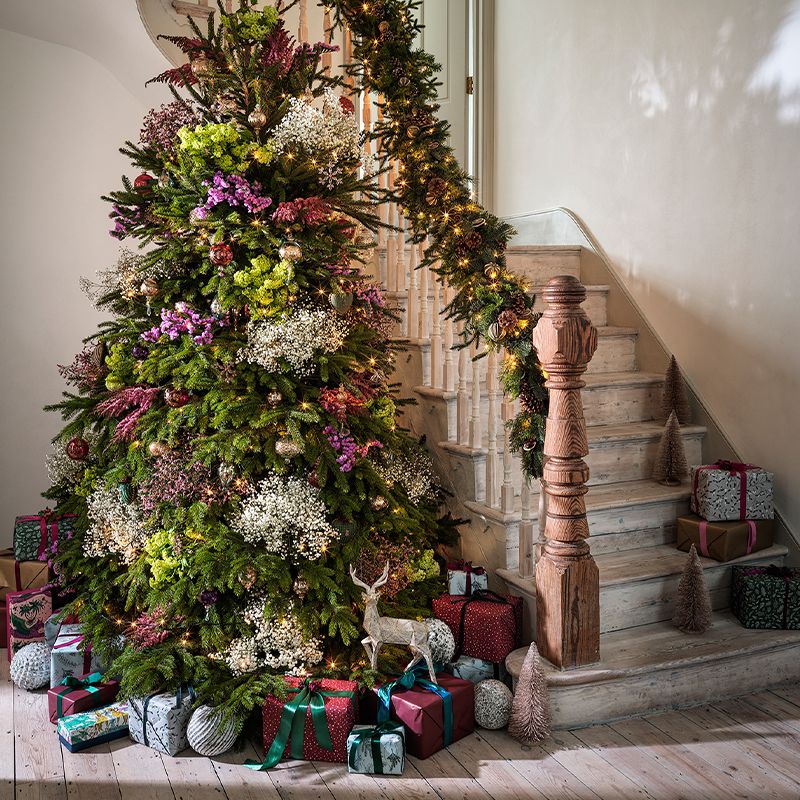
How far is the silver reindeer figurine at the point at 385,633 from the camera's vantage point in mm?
2676

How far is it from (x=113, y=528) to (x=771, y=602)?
2.41m

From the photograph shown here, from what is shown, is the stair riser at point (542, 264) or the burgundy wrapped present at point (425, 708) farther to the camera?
the stair riser at point (542, 264)

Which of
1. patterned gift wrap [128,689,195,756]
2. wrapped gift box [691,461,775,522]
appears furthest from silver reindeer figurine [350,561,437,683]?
wrapped gift box [691,461,775,522]

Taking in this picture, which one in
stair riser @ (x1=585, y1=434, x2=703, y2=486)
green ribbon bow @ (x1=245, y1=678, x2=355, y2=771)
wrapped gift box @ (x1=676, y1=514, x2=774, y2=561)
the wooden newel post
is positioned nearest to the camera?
green ribbon bow @ (x1=245, y1=678, x2=355, y2=771)

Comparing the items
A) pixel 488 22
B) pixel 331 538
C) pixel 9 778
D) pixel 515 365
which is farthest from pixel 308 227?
pixel 488 22

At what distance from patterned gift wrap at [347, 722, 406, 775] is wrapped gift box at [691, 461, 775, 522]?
5.18 ft

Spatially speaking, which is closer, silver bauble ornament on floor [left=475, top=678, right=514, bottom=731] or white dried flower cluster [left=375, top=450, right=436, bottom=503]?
silver bauble ornament on floor [left=475, top=678, right=514, bottom=731]

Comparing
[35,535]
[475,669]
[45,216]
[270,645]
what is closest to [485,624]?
[475,669]

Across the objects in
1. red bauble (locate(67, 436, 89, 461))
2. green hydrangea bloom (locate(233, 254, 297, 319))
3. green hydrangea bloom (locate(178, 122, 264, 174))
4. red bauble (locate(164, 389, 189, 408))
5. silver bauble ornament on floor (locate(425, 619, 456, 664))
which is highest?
green hydrangea bloom (locate(178, 122, 264, 174))

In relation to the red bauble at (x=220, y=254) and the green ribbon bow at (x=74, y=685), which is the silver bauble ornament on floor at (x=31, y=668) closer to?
the green ribbon bow at (x=74, y=685)

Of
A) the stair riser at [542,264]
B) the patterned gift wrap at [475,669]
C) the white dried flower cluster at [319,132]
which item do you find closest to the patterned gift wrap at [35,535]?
the patterned gift wrap at [475,669]

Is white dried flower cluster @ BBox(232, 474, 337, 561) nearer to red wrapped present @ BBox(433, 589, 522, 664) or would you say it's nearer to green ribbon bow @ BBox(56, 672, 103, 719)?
red wrapped present @ BBox(433, 589, 522, 664)

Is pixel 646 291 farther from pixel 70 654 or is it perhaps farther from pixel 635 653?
pixel 70 654

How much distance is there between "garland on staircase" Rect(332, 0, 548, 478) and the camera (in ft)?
9.39
